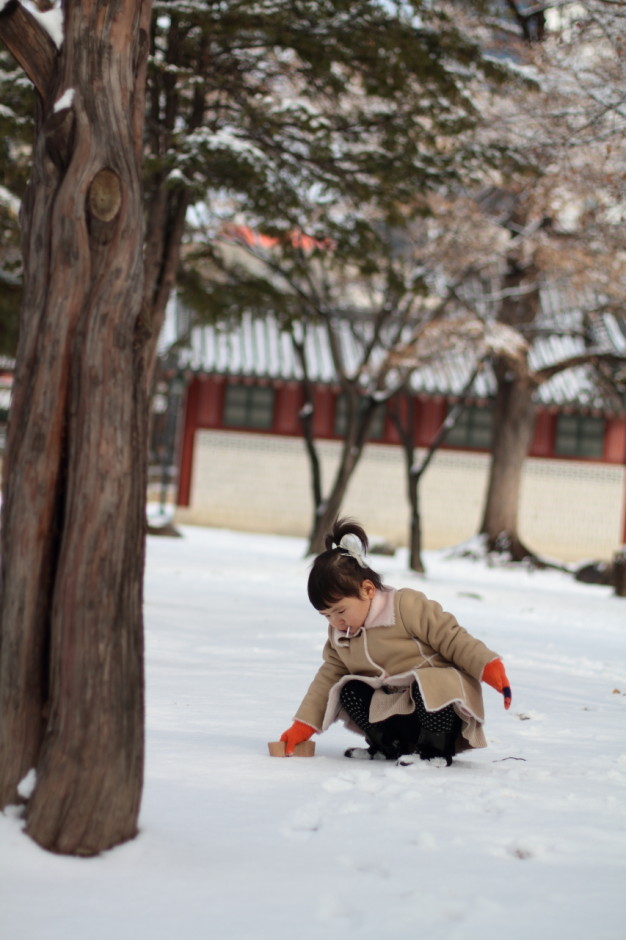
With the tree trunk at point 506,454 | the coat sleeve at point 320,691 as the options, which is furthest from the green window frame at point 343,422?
the coat sleeve at point 320,691

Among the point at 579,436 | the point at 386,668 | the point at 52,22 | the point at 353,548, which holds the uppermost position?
the point at 52,22

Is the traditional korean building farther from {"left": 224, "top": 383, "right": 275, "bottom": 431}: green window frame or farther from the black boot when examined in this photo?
the black boot

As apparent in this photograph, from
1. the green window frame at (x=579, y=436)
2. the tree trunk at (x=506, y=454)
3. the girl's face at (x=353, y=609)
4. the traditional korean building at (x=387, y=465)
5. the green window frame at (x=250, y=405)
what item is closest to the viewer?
the girl's face at (x=353, y=609)

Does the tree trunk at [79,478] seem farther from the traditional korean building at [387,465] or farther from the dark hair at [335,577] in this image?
the traditional korean building at [387,465]

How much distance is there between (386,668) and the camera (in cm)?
393

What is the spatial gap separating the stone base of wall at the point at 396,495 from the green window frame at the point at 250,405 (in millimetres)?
408

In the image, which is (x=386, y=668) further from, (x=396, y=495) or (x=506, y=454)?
(x=396, y=495)

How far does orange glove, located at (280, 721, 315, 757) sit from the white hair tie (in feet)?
2.10

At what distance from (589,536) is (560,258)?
1022cm

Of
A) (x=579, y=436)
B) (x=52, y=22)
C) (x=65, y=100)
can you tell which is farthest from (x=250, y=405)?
(x=65, y=100)

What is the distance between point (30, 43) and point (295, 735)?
246 cm

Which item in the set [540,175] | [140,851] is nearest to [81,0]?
[140,851]

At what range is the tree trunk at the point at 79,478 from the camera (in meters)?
2.72

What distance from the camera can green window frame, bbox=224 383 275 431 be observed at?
26.2m
